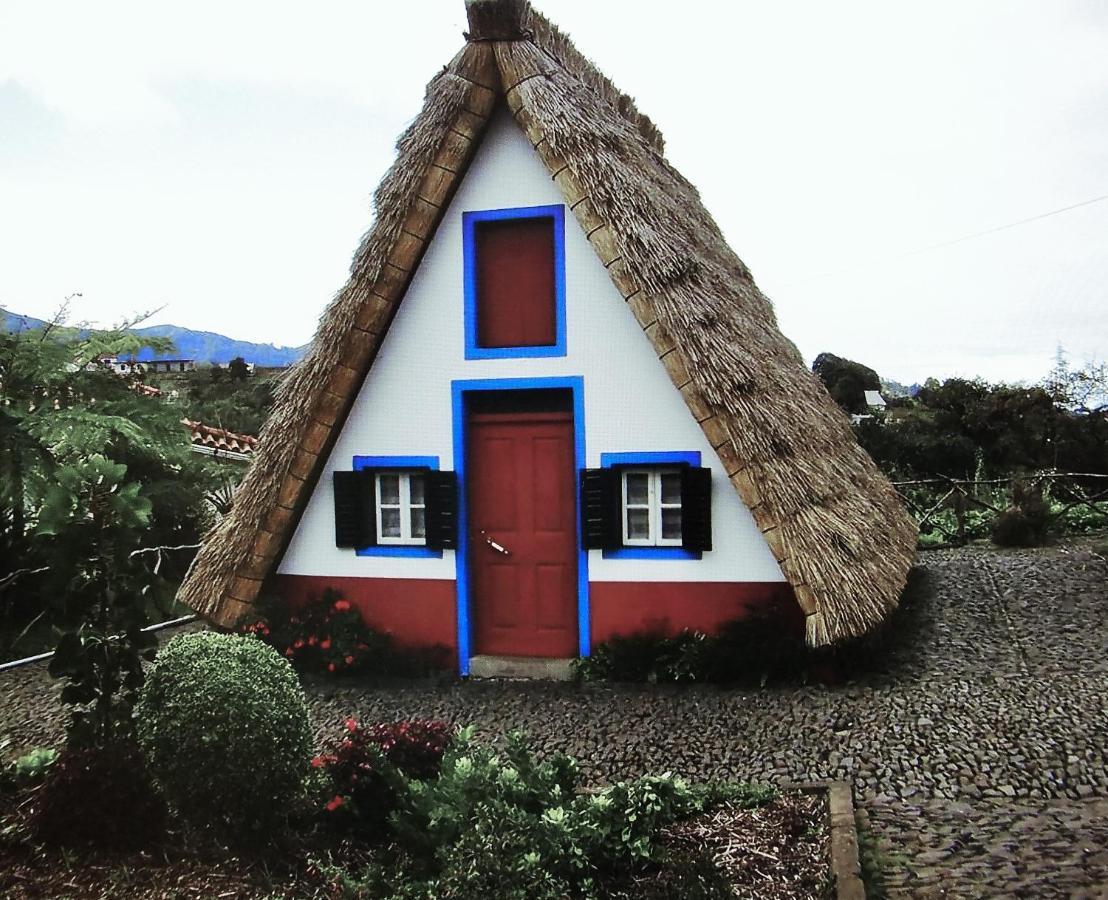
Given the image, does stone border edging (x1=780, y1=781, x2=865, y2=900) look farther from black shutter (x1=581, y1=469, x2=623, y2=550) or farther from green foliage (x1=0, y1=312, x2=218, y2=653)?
green foliage (x1=0, y1=312, x2=218, y2=653)

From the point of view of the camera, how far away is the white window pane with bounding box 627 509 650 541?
7.71 meters

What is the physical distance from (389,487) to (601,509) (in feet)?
6.16

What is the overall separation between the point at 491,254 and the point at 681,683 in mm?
3777

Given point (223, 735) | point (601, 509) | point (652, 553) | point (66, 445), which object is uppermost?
point (66, 445)

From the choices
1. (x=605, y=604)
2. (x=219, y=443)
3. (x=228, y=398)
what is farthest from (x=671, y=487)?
(x=228, y=398)

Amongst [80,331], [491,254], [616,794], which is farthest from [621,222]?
[80,331]

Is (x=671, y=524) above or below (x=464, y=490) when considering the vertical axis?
below

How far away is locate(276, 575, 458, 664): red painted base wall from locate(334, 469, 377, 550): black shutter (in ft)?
1.31

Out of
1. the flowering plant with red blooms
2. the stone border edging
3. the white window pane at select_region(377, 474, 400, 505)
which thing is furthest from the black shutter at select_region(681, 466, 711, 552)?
the flowering plant with red blooms

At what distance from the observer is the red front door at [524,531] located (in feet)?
25.8

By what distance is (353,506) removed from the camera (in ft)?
26.3

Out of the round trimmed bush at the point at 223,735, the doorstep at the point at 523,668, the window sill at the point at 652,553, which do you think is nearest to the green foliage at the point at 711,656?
the doorstep at the point at 523,668

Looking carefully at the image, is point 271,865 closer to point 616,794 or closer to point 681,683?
point 616,794

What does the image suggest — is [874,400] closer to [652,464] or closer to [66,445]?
[652,464]
